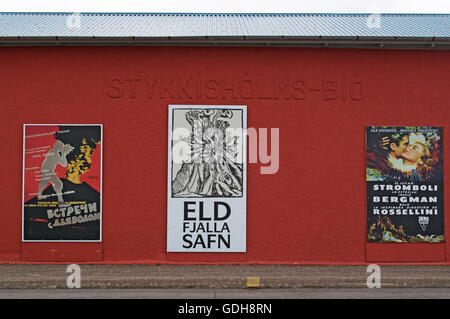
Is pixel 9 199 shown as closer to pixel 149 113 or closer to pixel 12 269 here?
pixel 12 269

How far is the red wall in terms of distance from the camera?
1000 cm

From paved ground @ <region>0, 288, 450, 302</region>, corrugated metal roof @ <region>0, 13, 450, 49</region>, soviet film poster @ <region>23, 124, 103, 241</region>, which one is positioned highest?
corrugated metal roof @ <region>0, 13, 450, 49</region>

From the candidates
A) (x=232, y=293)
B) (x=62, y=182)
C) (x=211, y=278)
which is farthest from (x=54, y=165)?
(x=232, y=293)

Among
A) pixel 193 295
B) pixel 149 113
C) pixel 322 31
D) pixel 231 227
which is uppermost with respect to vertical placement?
pixel 322 31

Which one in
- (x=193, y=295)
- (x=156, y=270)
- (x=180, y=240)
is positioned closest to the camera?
(x=193, y=295)

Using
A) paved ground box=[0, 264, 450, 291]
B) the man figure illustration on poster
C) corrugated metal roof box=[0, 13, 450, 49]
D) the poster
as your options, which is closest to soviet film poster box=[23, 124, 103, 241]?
the man figure illustration on poster

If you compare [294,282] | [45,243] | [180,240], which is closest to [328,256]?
[294,282]

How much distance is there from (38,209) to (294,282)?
192 inches

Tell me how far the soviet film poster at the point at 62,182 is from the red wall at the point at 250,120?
0.17 meters

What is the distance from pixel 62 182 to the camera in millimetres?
9992

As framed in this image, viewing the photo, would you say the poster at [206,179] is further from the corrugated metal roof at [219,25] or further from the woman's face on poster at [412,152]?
the woman's face on poster at [412,152]

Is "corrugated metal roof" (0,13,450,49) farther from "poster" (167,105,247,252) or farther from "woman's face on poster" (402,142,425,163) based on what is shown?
"woman's face on poster" (402,142,425,163)

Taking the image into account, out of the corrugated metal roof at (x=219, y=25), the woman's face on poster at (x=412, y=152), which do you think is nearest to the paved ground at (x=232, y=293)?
the woman's face on poster at (x=412, y=152)

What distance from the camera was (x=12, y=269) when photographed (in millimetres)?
9367
